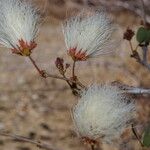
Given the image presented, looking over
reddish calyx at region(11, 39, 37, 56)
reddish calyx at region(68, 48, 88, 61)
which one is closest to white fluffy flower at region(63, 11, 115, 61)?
reddish calyx at region(68, 48, 88, 61)

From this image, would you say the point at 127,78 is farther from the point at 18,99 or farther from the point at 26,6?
the point at 26,6

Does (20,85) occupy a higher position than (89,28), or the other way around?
(20,85)

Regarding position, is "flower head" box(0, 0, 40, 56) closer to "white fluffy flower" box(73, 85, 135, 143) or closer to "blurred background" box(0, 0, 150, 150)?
"white fluffy flower" box(73, 85, 135, 143)

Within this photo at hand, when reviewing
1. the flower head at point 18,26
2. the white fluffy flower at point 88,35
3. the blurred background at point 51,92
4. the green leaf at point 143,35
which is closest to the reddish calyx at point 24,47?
the flower head at point 18,26

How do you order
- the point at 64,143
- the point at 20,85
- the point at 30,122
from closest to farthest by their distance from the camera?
the point at 64,143
the point at 30,122
the point at 20,85

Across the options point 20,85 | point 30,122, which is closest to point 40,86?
point 20,85

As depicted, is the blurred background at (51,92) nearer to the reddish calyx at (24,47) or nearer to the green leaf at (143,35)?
A: the green leaf at (143,35)

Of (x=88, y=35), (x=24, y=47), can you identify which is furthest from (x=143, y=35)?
(x=24, y=47)
